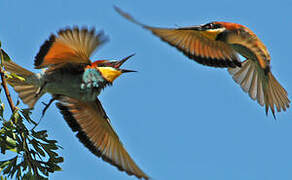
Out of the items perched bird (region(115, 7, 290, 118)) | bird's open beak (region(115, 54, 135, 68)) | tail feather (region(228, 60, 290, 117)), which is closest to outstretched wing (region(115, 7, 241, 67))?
perched bird (region(115, 7, 290, 118))

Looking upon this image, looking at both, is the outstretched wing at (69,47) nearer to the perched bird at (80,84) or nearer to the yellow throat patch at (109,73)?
the perched bird at (80,84)

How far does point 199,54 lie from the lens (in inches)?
153

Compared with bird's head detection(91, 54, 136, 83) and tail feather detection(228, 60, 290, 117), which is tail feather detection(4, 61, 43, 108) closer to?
bird's head detection(91, 54, 136, 83)

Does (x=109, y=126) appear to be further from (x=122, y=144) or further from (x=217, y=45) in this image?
(x=217, y=45)

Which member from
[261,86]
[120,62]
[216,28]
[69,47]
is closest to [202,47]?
[216,28]

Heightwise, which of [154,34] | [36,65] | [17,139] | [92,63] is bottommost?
[17,139]

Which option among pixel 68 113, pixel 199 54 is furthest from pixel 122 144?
pixel 199 54

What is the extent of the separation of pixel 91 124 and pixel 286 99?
79.5 inches

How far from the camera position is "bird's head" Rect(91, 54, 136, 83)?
281 cm

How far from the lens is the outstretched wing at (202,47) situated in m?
3.73

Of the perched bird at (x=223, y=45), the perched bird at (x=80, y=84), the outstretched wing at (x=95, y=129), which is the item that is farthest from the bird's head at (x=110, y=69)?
the perched bird at (x=223, y=45)

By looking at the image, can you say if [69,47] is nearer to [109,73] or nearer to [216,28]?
[109,73]

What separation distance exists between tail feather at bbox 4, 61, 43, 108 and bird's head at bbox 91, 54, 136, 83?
1.43ft

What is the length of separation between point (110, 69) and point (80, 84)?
202mm
